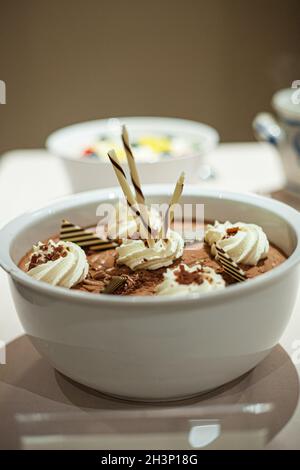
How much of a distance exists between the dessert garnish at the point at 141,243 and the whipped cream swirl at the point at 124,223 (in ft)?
0.31

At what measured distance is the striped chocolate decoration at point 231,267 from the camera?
88 centimetres

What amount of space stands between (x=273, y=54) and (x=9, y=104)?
1.43 m

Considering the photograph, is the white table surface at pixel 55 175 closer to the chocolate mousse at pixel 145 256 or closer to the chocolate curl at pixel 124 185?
the chocolate mousse at pixel 145 256

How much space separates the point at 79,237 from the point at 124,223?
0.09 m

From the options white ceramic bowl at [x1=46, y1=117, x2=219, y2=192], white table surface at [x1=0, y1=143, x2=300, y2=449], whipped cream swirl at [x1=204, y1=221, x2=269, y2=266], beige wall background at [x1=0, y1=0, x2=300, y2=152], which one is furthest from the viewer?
beige wall background at [x1=0, y1=0, x2=300, y2=152]

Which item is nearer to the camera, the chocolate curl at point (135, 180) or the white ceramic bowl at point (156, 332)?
the white ceramic bowl at point (156, 332)

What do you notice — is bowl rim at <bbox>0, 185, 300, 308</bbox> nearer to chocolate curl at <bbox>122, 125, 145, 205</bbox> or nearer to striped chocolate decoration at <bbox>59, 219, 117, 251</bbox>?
striped chocolate decoration at <bbox>59, 219, 117, 251</bbox>

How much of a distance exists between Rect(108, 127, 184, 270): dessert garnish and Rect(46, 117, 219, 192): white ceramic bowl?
1.85 feet

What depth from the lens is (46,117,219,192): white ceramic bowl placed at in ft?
5.06

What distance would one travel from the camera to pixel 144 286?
0.91 meters

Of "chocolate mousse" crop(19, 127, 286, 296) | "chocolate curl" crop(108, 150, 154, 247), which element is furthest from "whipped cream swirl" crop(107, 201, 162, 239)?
"chocolate curl" crop(108, 150, 154, 247)

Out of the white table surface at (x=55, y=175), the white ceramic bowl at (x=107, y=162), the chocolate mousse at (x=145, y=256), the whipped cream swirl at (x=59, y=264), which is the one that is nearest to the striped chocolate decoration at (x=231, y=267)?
the chocolate mousse at (x=145, y=256)
